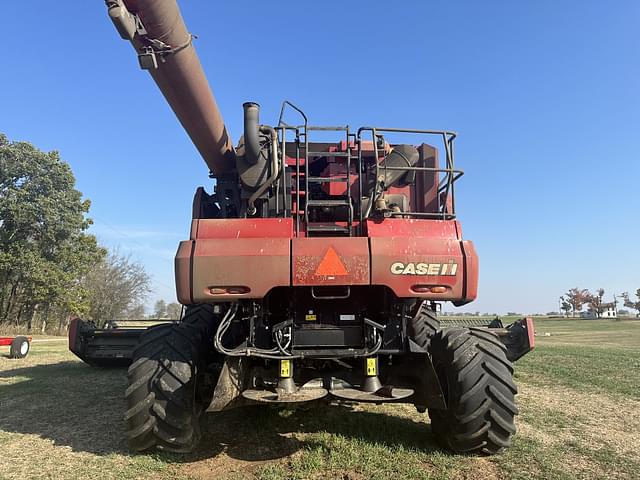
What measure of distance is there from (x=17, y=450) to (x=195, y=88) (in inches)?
152

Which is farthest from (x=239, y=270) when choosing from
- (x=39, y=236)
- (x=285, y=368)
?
(x=39, y=236)

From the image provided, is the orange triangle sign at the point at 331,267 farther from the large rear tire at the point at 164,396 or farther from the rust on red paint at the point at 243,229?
the large rear tire at the point at 164,396

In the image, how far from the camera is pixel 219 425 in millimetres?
5539

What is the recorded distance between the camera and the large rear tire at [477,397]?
166 inches

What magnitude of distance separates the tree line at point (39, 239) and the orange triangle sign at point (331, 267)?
28.6 metres

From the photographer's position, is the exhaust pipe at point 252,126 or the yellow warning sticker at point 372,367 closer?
the yellow warning sticker at point 372,367

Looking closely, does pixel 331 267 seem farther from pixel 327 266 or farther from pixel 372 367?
pixel 372 367

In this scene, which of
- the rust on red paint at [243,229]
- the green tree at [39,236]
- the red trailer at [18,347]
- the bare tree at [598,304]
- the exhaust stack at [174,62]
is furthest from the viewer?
the bare tree at [598,304]

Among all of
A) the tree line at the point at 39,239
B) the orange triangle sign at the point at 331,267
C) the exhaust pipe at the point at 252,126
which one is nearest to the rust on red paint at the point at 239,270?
the orange triangle sign at the point at 331,267

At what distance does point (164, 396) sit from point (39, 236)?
→ 96.4ft

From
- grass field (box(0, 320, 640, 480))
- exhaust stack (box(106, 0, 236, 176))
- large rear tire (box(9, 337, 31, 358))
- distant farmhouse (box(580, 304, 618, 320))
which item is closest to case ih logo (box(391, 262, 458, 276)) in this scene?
grass field (box(0, 320, 640, 480))

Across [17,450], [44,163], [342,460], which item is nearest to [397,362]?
[342,460]

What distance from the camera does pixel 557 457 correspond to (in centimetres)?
449

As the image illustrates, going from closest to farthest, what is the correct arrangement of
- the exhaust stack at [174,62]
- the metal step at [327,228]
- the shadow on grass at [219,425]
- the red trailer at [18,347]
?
the exhaust stack at [174,62]
the shadow on grass at [219,425]
the metal step at [327,228]
the red trailer at [18,347]
